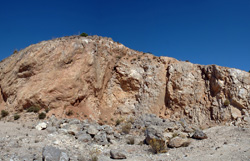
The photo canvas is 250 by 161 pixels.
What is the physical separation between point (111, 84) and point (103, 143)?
8865 millimetres

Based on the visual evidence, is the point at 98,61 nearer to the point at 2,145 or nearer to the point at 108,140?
the point at 108,140

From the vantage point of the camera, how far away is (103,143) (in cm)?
1141

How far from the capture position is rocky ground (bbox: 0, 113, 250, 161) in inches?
334

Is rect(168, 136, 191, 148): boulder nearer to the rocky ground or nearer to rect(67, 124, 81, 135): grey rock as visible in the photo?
the rocky ground

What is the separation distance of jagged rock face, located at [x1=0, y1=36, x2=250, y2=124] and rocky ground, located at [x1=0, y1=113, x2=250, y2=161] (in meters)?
2.49

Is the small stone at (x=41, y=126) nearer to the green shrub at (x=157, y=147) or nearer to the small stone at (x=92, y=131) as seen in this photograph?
the small stone at (x=92, y=131)

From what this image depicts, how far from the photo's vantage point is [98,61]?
19250 mm

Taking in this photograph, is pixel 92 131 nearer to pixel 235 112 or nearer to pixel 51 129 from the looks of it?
pixel 51 129

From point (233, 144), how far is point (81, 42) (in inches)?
593

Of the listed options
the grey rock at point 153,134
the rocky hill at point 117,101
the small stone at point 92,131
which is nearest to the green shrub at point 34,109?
the rocky hill at point 117,101

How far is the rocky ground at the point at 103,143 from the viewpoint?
848cm

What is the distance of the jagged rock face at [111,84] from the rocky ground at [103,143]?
2490mm

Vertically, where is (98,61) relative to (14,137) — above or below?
above

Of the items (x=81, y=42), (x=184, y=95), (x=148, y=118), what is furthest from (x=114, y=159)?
(x=81, y=42)
